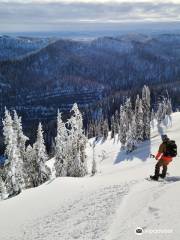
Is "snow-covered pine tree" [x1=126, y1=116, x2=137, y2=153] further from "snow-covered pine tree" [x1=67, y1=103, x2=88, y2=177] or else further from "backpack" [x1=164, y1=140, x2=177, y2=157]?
"backpack" [x1=164, y1=140, x2=177, y2=157]

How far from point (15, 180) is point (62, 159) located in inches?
394

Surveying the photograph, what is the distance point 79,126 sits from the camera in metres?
53.4

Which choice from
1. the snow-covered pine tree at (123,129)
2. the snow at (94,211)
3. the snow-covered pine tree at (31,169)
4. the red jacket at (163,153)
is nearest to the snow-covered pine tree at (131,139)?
the snow-covered pine tree at (123,129)

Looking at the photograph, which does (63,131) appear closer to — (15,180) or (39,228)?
(15,180)

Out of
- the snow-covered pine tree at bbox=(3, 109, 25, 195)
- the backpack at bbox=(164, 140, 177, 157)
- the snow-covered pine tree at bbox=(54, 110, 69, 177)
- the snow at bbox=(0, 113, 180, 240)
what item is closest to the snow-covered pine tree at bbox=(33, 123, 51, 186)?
the snow-covered pine tree at bbox=(54, 110, 69, 177)

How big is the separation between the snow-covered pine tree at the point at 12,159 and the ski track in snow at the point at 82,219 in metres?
31.4

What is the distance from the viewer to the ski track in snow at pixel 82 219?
1617 cm

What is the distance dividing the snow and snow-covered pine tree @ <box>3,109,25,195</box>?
26.1m

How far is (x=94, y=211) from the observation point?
18219 millimetres

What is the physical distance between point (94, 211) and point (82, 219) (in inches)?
33.5

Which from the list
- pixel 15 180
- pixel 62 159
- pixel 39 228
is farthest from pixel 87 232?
pixel 62 159

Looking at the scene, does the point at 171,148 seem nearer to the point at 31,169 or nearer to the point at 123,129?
the point at 31,169

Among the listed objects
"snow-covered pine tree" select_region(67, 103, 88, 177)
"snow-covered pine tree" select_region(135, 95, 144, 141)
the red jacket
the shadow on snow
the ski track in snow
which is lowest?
the shadow on snow

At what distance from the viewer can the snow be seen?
48.5 feet
